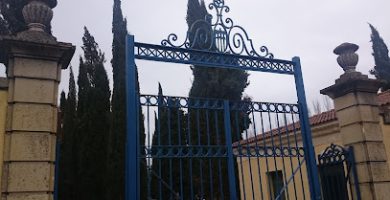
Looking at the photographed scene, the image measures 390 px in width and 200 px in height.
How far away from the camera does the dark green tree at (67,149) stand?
44.5 ft

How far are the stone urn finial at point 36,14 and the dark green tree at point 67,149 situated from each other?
10.6 m

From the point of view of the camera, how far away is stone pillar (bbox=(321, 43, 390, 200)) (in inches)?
198

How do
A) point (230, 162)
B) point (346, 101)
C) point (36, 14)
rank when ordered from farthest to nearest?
point (346, 101)
point (230, 162)
point (36, 14)

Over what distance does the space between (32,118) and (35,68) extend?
19.8 inches

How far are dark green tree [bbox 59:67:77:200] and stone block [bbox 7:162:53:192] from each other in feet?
35.0

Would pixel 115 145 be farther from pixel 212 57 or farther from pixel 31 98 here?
pixel 31 98

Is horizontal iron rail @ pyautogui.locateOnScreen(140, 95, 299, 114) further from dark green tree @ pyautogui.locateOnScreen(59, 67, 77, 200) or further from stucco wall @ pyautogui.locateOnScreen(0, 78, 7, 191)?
dark green tree @ pyautogui.locateOnScreen(59, 67, 77, 200)

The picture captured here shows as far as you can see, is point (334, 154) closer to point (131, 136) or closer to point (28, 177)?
point (131, 136)

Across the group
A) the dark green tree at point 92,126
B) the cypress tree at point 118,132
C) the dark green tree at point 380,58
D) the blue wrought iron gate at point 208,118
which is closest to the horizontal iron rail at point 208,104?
the blue wrought iron gate at point 208,118

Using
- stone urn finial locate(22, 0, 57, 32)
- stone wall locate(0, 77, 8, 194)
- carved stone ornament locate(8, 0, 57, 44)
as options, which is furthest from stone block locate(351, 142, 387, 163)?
stone wall locate(0, 77, 8, 194)

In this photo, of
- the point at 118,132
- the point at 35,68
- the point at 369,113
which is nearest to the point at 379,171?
the point at 369,113

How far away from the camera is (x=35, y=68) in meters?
3.67

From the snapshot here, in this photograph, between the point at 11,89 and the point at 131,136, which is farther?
the point at 131,136

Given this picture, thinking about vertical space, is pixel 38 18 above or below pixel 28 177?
above
